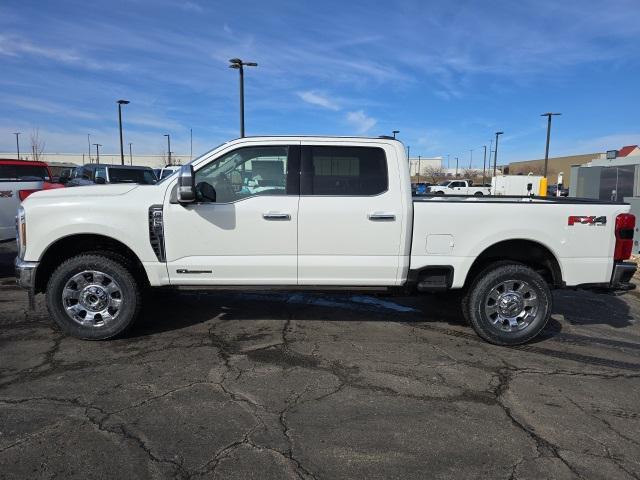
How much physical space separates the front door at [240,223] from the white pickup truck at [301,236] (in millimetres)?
11

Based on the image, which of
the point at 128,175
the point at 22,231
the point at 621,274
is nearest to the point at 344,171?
the point at 621,274

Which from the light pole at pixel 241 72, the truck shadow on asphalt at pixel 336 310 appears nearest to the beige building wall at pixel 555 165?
the light pole at pixel 241 72

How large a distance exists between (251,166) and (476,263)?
8.46ft

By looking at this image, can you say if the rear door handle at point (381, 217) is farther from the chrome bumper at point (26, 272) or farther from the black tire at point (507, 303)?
the chrome bumper at point (26, 272)

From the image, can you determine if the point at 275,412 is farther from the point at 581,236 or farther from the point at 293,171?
the point at 581,236

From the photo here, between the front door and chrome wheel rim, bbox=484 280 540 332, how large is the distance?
2.08 metres

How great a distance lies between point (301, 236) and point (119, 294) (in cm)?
192

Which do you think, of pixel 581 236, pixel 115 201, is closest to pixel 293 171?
pixel 115 201

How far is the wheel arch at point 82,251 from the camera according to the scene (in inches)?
192

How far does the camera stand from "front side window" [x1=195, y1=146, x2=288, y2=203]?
483 cm

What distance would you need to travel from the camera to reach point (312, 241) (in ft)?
15.9

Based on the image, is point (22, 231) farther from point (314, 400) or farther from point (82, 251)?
point (314, 400)

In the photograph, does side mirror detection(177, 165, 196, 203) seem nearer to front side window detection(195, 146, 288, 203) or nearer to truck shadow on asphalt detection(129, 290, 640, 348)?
front side window detection(195, 146, 288, 203)

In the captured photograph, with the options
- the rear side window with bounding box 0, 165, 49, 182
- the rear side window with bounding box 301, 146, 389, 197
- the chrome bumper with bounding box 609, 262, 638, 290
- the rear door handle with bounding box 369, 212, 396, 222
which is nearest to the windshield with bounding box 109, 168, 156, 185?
the rear side window with bounding box 0, 165, 49, 182
